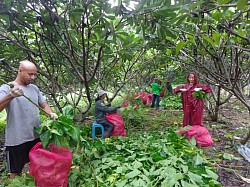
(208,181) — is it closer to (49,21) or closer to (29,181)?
(29,181)

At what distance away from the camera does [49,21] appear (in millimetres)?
2469

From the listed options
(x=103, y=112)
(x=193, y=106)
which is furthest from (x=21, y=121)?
(x=193, y=106)

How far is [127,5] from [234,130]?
3.60 metres

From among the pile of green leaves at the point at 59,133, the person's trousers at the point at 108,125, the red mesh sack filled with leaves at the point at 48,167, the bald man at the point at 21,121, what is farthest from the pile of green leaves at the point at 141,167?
the person's trousers at the point at 108,125

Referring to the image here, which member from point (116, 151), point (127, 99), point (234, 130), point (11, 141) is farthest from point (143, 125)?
point (11, 141)

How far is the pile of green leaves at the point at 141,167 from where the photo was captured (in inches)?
77.7

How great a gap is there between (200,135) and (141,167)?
1466mm

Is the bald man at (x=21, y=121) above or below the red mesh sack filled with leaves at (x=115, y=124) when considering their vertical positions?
above

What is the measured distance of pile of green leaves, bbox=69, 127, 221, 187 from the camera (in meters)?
1.97

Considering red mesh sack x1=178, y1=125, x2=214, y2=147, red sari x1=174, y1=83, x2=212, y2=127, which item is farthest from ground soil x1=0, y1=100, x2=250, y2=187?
red sari x1=174, y1=83, x2=212, y2=127

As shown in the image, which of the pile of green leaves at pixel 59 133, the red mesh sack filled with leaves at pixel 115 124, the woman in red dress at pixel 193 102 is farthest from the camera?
the red mesh sack filled with leaves at pixel 115 124

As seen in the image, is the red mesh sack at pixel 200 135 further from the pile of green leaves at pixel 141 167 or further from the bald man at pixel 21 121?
the bald man at pixel 21 121

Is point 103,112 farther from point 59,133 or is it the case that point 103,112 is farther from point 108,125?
point 59,133

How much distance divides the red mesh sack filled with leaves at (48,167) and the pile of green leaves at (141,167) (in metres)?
0.23
